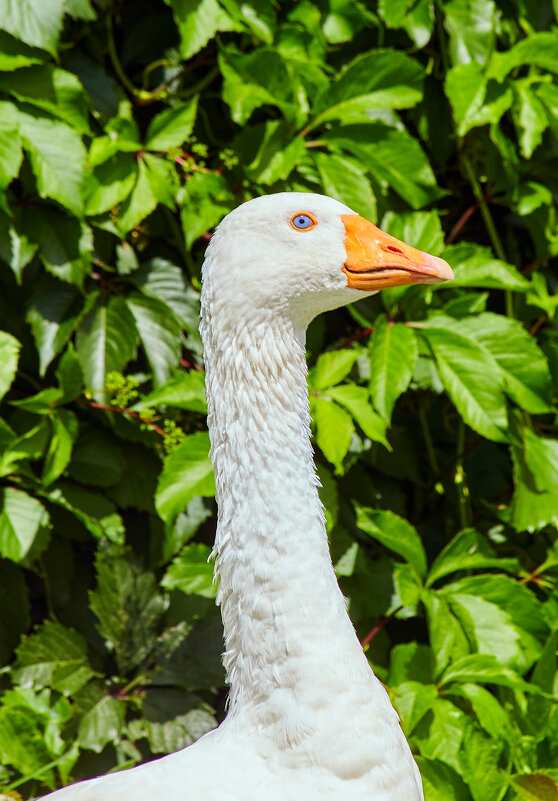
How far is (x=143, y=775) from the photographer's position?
1341 millimetres

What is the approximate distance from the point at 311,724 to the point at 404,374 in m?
0.91

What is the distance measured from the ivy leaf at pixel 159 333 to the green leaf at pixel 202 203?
19cm

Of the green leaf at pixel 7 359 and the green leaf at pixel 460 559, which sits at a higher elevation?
the green leaf at pixel 7 359

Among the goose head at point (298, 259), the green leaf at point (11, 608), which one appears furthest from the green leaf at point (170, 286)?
the goose head at point (298, 259)

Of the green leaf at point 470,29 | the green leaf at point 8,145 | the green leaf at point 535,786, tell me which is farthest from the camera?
the green leaf at point 470,29

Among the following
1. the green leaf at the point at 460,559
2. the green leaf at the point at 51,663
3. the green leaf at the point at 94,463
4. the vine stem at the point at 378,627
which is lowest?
the green leaf at the point at 51,663

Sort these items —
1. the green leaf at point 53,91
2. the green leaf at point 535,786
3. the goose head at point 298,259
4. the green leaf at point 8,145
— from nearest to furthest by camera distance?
the goose head at point 298,259 < the green leaf at point 535,786 < the green leaf at point 8,145 < the green leaf at point 53,91

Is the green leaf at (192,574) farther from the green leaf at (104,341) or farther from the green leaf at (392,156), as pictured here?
the green leaf at (392,156)

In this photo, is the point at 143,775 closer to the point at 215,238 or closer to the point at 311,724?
the point at 311,724

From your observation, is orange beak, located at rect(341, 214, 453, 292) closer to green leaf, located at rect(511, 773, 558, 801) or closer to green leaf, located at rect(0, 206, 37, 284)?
green leaf, located at rect(0, 206, 37, 284)

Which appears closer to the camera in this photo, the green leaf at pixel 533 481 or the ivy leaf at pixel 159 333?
the ivy leaf at pixel 159 333

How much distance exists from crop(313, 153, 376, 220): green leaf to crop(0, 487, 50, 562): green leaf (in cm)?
98

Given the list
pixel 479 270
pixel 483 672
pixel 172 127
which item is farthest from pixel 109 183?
pixel 483 672

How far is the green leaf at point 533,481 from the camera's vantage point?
231 centimetres
